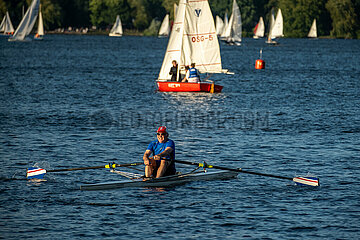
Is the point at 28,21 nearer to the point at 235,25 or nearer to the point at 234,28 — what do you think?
the point at 234,28

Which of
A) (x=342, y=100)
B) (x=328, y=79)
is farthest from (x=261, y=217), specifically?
(x=328, y=79)

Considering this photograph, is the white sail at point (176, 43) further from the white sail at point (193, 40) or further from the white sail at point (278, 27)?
the white sail at point (278, 27)

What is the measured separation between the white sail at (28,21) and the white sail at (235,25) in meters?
42.5

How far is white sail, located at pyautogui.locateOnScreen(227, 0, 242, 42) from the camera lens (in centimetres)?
12862

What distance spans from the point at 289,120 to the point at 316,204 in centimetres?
2027

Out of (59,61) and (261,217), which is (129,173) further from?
(59,61)

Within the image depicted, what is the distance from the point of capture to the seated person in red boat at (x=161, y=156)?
2462 cm

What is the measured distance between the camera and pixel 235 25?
137375 mm

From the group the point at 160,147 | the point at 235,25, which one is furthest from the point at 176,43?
the point at 235,25

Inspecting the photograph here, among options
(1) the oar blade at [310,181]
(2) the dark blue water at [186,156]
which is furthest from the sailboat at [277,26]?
(1) the oar blade at [310,181]

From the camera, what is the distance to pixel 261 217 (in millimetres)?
21438

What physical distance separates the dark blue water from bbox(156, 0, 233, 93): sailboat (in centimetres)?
228

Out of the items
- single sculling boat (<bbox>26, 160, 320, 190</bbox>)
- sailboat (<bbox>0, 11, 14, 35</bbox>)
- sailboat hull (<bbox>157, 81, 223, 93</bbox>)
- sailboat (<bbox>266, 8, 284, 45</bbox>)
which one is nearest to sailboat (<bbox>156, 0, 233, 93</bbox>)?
sailboat hull (<bbox>157, 81, 223, 93</bbox>)

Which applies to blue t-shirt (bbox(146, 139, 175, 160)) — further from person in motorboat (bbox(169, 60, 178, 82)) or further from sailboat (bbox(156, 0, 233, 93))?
sailboat (bbox(156, 0, 233, 93))
